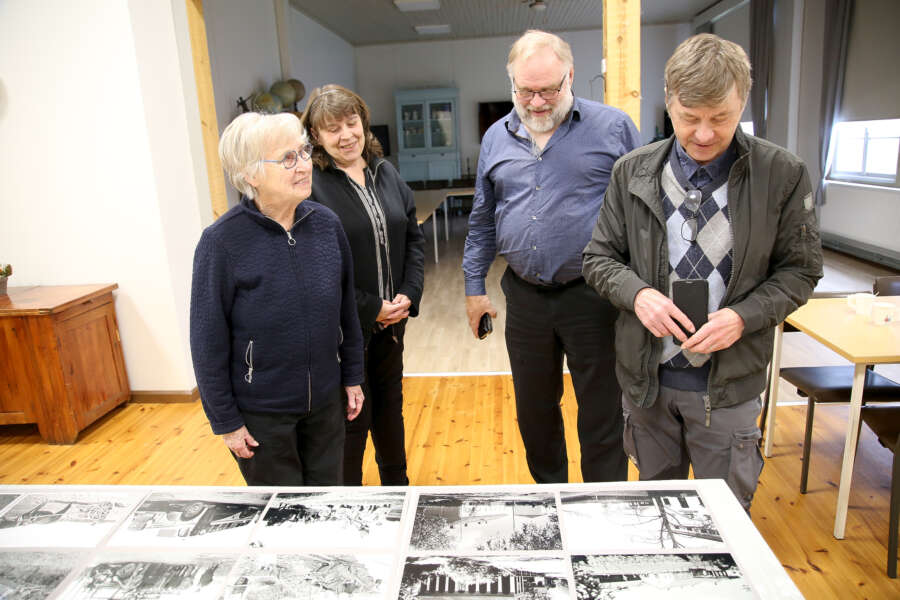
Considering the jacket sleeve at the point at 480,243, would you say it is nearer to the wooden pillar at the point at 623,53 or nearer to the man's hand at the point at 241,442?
the man's hand at the point at 241,442

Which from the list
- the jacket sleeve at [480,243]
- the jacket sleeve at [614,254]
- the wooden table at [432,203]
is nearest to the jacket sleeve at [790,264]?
the jacket sleeve at [614,254]

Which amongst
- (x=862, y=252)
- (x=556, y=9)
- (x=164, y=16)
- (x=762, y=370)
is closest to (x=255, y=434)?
(x=762, y=370)

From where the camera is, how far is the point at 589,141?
6.28 ft

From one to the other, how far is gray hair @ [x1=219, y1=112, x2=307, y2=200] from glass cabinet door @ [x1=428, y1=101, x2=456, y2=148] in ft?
35.6

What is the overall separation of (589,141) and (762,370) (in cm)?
85

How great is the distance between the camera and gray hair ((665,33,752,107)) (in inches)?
49.0

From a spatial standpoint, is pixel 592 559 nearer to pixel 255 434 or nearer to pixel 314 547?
pixel 314 547

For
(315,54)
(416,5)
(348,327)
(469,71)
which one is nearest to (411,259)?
(348,327)

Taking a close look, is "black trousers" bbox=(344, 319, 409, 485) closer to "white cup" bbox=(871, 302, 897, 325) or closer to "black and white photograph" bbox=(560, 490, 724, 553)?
"black and white photograph" bbox=(560, 490, 724, 553)

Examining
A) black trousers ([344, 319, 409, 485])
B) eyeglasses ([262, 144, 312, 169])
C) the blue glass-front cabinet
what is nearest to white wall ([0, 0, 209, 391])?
black trousers ([344, 319, 409, 485])

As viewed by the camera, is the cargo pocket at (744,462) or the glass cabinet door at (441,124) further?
the glass cabinet door at (441,124)

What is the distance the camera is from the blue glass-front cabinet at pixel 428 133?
466 inches

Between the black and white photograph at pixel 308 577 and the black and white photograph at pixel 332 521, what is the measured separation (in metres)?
0.04

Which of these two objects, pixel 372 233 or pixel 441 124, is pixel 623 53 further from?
pixel 441 124
